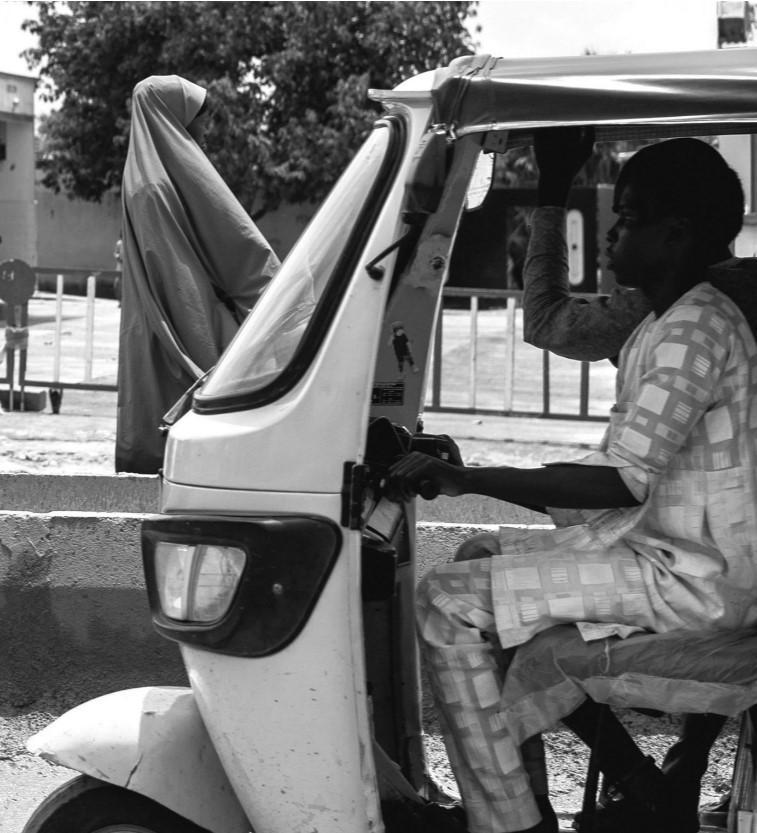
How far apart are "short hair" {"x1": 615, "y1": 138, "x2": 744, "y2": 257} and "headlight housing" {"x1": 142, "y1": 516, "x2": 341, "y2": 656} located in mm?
894

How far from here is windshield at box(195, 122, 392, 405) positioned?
2.41 metres

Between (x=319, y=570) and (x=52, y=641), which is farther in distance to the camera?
(x=52, y=641)

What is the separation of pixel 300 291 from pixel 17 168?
31310 millimetres

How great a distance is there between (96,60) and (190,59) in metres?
2.61

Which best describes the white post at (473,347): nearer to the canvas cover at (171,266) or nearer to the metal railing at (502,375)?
the metal railing at (502,375)

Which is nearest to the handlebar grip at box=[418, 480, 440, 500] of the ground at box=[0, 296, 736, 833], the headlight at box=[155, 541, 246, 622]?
the headlight at box=[155, 541, 246, 622]

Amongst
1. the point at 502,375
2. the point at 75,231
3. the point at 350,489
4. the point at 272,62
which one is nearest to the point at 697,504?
the point at 350,489

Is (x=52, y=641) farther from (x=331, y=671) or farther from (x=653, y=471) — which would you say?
(x=653, y=471)

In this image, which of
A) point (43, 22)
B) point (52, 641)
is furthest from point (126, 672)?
point (43, 22)

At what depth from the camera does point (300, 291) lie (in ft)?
8.06

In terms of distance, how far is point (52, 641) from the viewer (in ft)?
14.6

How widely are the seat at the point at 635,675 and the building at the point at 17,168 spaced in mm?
29681

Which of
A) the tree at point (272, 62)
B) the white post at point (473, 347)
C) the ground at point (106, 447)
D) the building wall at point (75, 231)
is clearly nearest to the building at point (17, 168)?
the tree at point (272, 62)

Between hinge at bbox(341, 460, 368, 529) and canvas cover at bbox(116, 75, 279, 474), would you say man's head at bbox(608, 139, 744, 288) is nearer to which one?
hinge at bbox(341, 460, 368, 529)
